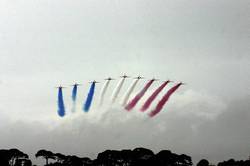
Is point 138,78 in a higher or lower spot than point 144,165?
higher

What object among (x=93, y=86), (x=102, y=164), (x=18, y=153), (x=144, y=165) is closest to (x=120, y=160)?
(x=102, y=164)

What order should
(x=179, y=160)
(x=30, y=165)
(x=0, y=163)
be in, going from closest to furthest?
1. (x=0, y=163)
2. (x=30, y=165)
3. (x=179, y=160)

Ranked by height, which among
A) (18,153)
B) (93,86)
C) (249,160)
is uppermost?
(93,86)

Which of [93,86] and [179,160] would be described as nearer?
[93,86]

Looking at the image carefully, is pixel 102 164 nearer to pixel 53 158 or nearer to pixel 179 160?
pixel 53 158

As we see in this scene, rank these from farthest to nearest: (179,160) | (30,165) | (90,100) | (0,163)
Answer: (179,160)
(30,165)
(0,163)
(90,100)

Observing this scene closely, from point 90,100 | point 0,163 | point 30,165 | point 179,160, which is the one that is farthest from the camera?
point 179,160

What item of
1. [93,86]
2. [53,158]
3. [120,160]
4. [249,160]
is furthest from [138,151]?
[93,86]

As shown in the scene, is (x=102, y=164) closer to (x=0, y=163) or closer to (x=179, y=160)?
(x=179, y=160)

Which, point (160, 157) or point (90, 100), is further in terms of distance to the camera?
point (160, 157)
